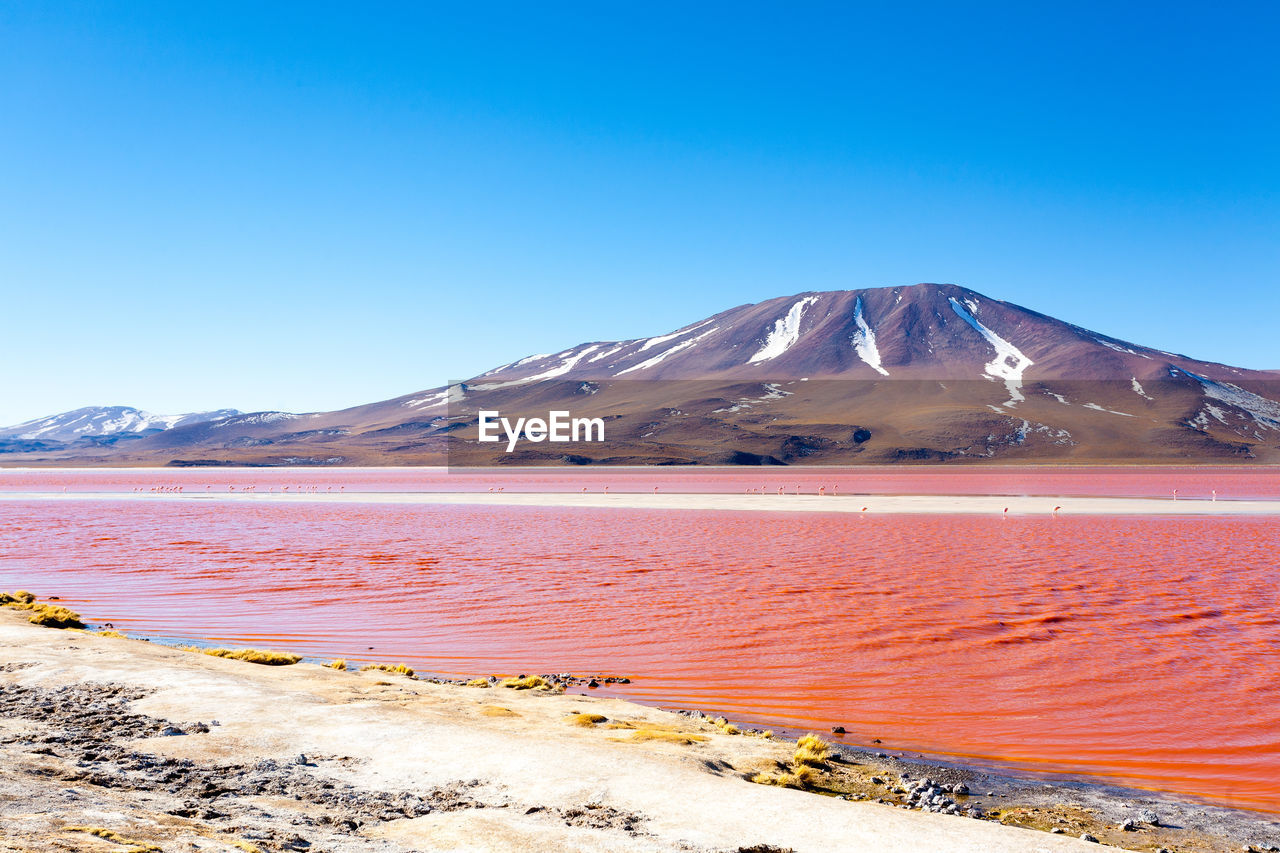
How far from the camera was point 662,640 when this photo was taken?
47.1ft

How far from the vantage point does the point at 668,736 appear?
28.3ft

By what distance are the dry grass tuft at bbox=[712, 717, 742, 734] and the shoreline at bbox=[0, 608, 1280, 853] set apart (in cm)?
3

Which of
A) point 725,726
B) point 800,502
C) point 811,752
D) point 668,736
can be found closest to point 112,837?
point 668,736

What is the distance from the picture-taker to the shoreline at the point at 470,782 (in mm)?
5918

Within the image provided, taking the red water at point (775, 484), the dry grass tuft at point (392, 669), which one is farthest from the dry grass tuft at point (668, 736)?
the red water at point (775, 484)

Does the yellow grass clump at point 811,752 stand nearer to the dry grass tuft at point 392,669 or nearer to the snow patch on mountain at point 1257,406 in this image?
the dry grass tuft at point 392,669

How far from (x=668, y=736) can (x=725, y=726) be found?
1074 mm

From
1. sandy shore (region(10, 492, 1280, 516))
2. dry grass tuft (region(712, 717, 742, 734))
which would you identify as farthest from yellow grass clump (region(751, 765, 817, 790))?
sandy shore (region(10, 492, 1280, 516))

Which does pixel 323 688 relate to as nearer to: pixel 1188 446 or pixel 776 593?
pixel 776 593

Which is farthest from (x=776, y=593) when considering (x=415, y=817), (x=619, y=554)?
(x=415, y=817)

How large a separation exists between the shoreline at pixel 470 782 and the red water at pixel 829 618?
131cm

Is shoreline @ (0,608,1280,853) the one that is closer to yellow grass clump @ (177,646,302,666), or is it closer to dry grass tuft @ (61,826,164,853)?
dry grass tuft @ (61,826,164,853)

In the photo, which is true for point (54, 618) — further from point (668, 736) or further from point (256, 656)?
point (668, 736)

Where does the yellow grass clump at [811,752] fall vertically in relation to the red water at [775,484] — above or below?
above
